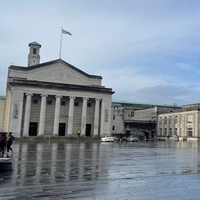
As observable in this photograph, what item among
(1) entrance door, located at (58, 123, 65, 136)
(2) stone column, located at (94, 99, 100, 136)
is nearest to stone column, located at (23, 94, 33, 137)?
(1) entrance door, located at (58, 123, 65, 136)

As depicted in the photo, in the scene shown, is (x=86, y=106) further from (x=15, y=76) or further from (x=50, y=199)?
(x=50, y=199)

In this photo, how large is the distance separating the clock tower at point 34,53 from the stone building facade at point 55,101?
11.4m

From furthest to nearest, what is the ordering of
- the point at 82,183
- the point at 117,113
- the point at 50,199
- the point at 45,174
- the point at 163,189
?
the point at 117,113 → the point at 45,174 → the point at 82,183 → the point at 163,189 → the point at 50,199

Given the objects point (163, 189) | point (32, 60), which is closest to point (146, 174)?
point (163, 189)

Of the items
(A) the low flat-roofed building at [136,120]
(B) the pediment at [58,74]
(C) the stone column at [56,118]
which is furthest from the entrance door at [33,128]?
(A) the low flat-roofed building at [136,120]

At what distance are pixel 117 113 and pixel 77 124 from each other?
86.6 ft

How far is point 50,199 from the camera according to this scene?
7.69 metres

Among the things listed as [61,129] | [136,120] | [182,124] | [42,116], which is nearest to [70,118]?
[61,129]

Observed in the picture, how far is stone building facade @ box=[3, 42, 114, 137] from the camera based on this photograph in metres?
58.1

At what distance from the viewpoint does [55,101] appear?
61938 mm

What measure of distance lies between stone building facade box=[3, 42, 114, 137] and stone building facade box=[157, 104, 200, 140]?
2825 cm

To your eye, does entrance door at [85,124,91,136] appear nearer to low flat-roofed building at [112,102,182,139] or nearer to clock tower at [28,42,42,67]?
low flat-roofed building at [112,102,182,139]

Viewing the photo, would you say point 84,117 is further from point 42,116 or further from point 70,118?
point 42,116

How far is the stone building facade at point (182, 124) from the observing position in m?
78.0
